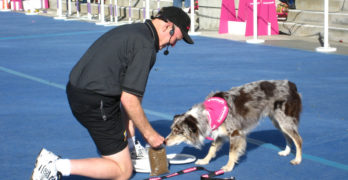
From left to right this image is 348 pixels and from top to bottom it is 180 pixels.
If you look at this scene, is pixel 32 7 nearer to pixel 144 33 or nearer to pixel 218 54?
pixel 218 54

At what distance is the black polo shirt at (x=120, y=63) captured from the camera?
4.46m

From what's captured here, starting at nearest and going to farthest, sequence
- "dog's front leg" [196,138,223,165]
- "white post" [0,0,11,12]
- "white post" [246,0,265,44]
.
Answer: "dog's front leg" [196,138,223,165], "white post" [246,0,265,44], "white post" [0,0,11,12]

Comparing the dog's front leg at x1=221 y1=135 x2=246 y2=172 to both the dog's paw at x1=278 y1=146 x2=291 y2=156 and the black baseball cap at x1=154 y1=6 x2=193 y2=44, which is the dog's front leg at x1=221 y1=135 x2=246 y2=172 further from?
the black baseball cap at x1=154 y1=6 x2=193 y2=44

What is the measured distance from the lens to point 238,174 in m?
5.58

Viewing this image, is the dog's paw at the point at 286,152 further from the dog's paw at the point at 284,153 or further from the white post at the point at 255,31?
the white post at the point at 255,31

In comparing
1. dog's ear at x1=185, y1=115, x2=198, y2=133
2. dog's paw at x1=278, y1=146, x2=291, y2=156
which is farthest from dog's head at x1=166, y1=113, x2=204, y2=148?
dog's paw at x1=278, y1=146, x2=291, y2=156

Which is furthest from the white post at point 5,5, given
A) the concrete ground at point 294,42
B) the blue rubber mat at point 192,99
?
the concrete ground at point 294,42

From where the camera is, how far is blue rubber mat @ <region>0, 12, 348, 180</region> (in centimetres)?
594

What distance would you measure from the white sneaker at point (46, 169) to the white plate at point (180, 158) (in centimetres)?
152

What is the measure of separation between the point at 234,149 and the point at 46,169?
1913 mm

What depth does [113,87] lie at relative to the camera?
4617 millimetres

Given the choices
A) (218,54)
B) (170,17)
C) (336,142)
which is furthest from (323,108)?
(218,54)

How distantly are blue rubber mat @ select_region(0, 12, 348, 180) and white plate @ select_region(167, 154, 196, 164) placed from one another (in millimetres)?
64

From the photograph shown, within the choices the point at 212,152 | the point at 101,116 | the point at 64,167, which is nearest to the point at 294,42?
the point at 212,152
